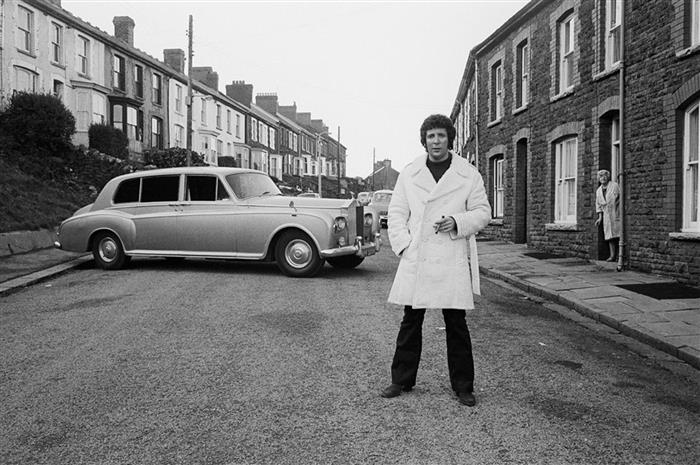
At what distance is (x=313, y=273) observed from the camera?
1049cm

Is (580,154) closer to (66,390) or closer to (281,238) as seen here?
(281,238)

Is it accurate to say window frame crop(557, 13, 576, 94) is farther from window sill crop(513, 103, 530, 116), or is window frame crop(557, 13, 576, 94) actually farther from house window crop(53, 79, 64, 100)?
house window crop(53, 79, 64, 100)

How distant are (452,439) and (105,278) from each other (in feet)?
28.0

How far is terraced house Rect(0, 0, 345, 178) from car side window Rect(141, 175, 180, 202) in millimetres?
15225

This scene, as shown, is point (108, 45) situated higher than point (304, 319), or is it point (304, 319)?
point (108, 45)

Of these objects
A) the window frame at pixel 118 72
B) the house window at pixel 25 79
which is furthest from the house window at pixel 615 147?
the window frame at pixel 118 72

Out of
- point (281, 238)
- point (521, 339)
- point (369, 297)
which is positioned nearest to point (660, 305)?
point (521, 339)

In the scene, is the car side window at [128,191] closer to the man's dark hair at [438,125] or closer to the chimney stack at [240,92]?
the man's dark hair at [438,125]

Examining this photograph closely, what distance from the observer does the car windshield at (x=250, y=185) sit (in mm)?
11320

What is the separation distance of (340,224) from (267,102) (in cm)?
5756

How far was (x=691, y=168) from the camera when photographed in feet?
34.3

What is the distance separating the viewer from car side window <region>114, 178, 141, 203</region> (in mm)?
12002

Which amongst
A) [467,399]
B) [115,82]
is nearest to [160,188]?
[467,399]

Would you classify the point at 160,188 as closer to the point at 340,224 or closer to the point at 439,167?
the point at 340,224
